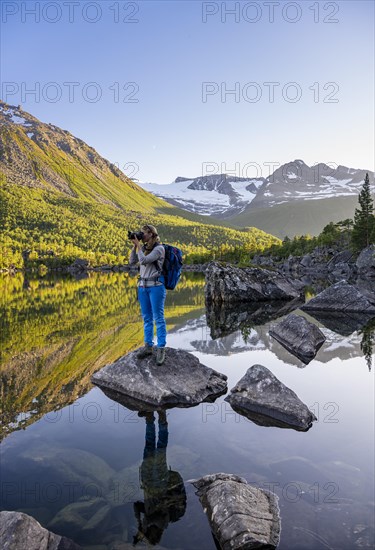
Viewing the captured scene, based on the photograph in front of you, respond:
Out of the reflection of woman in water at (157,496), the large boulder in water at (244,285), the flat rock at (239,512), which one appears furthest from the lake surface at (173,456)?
the large boulder in water at (244,285)

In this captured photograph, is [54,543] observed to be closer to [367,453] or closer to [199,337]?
[367,453]

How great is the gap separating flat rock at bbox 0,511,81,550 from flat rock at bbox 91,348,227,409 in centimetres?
502

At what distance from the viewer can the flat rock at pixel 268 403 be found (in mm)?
8805

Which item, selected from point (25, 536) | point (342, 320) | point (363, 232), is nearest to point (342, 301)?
point (342, 320)

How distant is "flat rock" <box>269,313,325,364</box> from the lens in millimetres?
15072

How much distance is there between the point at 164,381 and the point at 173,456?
3.46 metres

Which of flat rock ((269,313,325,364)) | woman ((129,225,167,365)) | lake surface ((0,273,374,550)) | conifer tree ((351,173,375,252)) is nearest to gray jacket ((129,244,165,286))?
woman ((129,225,167,365))

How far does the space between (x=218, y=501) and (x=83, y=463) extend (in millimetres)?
2731

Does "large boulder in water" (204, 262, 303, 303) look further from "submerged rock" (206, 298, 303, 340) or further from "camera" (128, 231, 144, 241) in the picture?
"camera" (128, 231, 144, 241)

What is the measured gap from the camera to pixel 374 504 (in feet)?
18.9

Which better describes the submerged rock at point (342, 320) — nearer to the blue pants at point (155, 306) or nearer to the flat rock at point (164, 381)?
the flat rock at point (164, 381)

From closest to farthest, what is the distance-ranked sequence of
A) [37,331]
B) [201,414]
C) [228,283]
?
[201,414], [37,331], [228,283]

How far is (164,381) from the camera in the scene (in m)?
10.7

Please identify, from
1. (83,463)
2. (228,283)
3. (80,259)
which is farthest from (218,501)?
(80,259)
